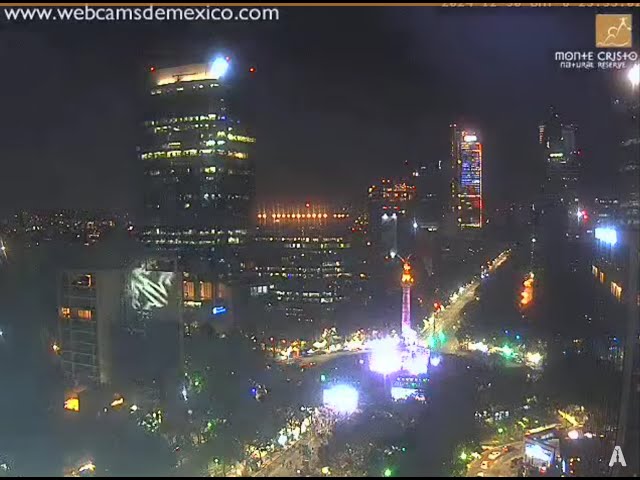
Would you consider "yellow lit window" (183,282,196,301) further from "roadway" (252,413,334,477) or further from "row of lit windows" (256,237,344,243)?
"roadway" (252,413,334,477)

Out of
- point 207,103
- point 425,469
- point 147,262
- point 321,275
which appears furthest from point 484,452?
point 321,275

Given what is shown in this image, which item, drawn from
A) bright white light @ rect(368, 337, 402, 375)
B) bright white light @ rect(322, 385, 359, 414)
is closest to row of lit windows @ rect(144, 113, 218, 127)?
bright white light @ rect(322, 385, 359, 414)

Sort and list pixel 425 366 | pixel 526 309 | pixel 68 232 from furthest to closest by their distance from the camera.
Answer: pixel 526 309 → pixel 425 366 → pixel 68 232

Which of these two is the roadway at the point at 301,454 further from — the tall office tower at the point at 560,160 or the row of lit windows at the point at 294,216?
the row of lit windows at the point at 294,216

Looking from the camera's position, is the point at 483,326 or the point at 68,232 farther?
the point at 483,326

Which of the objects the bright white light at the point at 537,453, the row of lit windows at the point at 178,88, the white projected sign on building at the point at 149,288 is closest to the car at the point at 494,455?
the bright white light at the point at 537,453

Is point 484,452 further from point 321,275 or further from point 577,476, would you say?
point 321,275

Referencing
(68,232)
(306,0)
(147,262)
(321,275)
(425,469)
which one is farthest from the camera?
(321,275)
